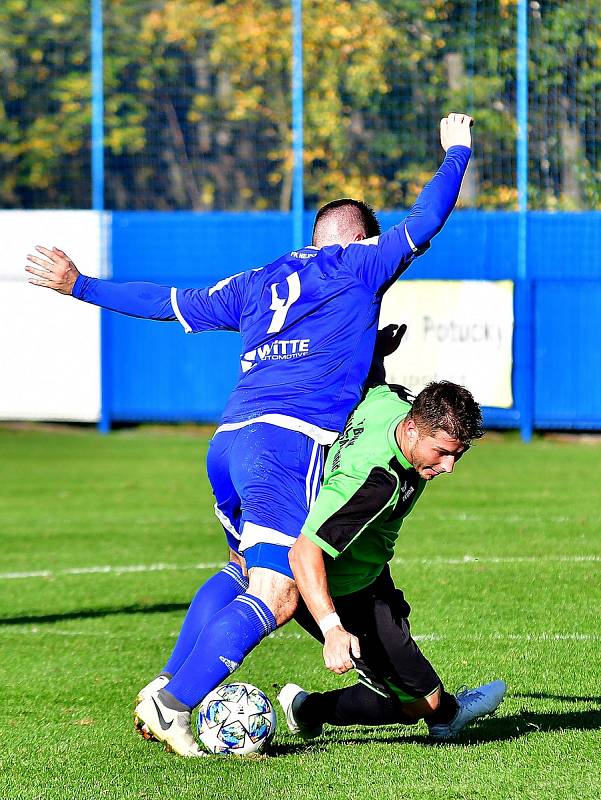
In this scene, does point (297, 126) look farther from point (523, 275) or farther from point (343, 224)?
point (343, 224)

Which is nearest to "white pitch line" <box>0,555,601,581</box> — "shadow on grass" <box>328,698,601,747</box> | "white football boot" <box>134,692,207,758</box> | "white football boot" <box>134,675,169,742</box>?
"shadow on grass" <box>328,698,601,747</box>

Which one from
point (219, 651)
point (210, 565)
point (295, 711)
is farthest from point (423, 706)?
point (210, 565)

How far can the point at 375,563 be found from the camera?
17.7 feet

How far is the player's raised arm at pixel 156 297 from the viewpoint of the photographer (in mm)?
5918

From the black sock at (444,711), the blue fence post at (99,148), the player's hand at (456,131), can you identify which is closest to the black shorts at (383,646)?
the black sock at (444,711)

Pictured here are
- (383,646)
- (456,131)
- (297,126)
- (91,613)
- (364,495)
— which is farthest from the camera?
(297,126)

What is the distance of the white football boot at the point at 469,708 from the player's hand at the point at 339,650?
104 centimetres

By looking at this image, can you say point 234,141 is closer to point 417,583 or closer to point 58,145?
point 58,145

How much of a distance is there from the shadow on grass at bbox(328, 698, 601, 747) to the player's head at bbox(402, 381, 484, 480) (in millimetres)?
1273

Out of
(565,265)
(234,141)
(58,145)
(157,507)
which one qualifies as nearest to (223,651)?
(157,507)

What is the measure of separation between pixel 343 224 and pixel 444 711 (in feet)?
6.36

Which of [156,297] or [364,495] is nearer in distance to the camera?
[364,495]

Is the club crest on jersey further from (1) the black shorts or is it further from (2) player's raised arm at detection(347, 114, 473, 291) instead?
(1) the black shorts

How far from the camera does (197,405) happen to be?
19.0m
